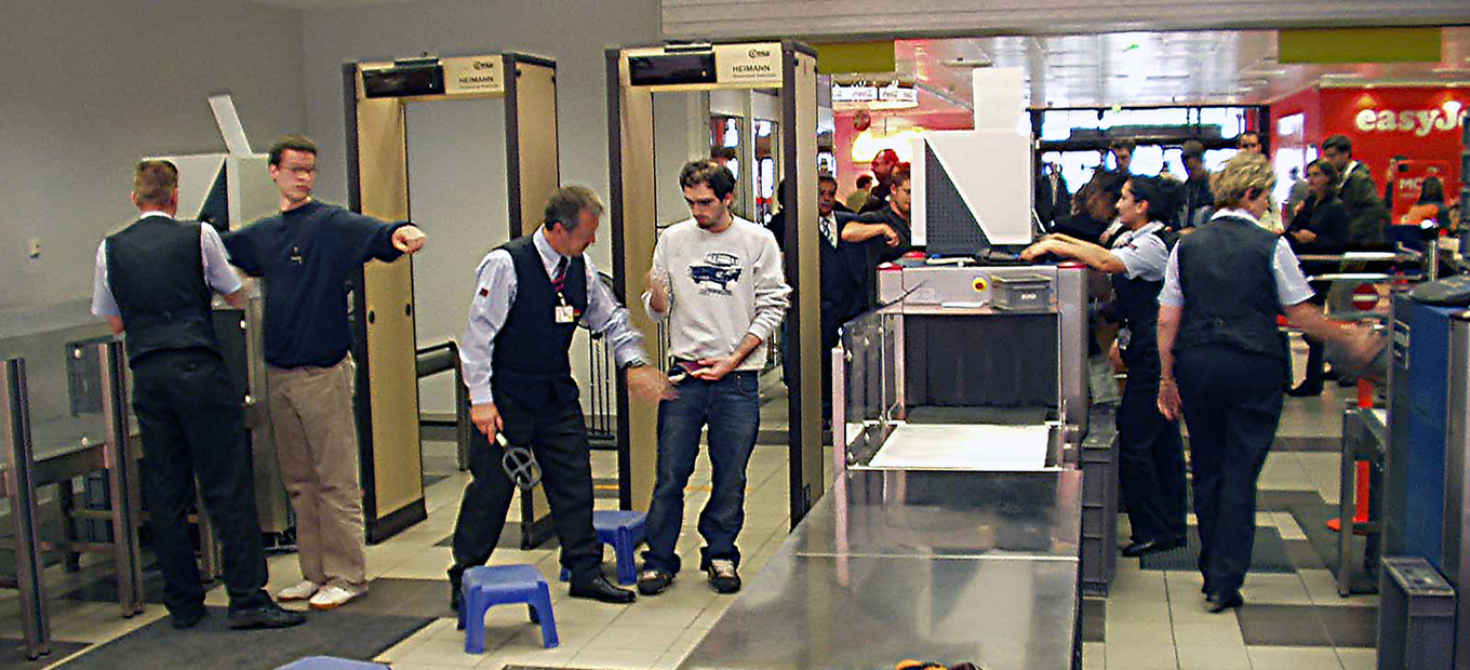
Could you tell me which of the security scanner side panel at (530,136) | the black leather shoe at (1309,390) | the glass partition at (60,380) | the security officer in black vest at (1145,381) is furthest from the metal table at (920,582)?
the black leather shoe at (1309,390)

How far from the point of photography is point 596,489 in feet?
25.0

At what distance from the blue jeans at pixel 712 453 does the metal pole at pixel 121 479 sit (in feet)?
6.36

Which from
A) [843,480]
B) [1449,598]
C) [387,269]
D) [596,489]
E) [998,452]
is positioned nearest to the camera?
[1449,598]

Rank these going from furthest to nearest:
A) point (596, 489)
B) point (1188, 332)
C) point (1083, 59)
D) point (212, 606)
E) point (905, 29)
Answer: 1. point (1083, 59)
2. point (905, 29)
3. point (596, 489)
4. point (212, 606)
5. point (1188, 332)

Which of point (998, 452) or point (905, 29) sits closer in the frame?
point (998, 452)

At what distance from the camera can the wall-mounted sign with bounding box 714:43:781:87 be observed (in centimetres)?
612

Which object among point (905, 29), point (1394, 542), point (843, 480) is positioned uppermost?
point (905, 29)

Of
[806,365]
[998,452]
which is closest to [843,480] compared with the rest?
[998,452]

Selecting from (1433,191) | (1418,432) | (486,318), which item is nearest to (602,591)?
(486,318)

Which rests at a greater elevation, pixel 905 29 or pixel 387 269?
pixel 905 29

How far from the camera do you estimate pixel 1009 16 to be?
8.31 metres

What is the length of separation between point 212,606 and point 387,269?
5.83ft

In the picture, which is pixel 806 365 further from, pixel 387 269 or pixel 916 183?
pixel 387 269

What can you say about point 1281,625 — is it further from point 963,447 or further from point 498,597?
point 498,597
